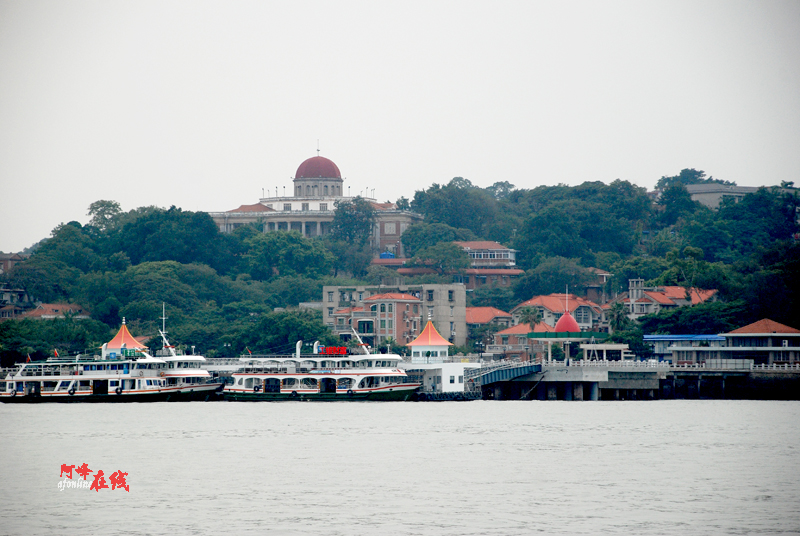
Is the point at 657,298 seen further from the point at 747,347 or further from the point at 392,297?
the point at 747,347

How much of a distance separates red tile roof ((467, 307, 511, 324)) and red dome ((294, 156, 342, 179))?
190ft

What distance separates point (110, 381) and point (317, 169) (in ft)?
331

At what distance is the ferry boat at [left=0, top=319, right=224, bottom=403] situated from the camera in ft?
315

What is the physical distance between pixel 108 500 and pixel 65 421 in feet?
112

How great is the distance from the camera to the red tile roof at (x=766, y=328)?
103519mm

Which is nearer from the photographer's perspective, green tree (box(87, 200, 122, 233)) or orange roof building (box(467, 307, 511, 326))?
orange roof building (box(467, 307, 511, 326))

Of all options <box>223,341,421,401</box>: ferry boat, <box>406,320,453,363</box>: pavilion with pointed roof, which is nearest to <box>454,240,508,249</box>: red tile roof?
<box>406,320,453,363</box>: pavilion with pointed roof

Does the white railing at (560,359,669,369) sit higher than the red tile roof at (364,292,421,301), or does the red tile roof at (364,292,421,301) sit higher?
the red tile roof at (364,292,421,301)

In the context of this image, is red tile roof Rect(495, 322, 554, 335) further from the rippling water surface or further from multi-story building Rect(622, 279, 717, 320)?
the rippling water surface

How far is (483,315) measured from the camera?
139875mm

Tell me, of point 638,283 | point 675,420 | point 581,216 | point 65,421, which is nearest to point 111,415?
point 65,421

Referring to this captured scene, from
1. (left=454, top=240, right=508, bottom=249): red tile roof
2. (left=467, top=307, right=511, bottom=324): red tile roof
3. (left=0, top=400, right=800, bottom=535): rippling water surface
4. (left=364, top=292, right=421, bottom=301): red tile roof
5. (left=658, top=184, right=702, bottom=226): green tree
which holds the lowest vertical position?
(left=0, top=400, right=800, bottom=535): rippling water surface

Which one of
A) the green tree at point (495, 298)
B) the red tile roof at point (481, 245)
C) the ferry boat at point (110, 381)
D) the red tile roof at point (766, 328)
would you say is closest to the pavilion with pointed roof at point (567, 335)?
the red tile roof at point (766, 328)

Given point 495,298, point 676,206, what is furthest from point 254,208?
point 676,206
